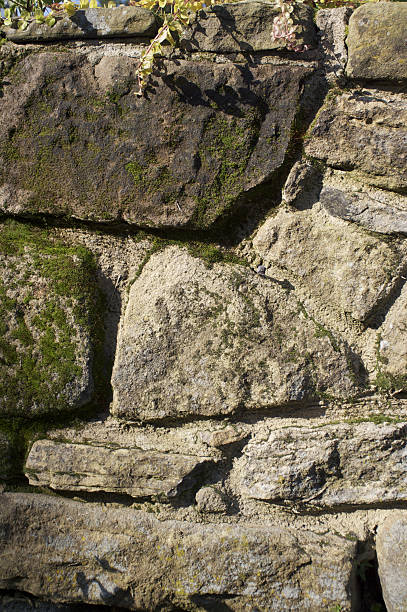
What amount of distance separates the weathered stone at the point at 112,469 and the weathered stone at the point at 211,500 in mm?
43

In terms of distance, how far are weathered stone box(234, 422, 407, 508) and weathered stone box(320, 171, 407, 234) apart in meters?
0.57

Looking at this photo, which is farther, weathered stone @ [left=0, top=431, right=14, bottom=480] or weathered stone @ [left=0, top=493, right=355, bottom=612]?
weathered stone @ [left=0, top=431, right=14, bottom=480]

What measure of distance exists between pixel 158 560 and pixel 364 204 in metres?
1.18

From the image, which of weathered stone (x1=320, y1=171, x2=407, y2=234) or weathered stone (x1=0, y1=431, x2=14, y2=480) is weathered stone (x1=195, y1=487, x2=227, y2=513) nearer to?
weathered stone (x1=0, y1=431, x2=14, y2=480)

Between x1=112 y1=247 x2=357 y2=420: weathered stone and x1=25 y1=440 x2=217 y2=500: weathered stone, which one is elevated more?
x1=112 y1=247 x2=357 y2=420: weathered stone

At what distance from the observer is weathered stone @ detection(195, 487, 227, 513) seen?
54.9 inches

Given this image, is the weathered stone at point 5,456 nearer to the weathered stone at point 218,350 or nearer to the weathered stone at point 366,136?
the weathered stone at point 218,350

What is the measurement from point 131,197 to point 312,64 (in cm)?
65

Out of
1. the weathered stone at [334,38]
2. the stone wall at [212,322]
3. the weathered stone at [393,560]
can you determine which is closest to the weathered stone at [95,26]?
the stone wall at [212,322]

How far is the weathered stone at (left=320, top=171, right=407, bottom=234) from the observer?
1359mm

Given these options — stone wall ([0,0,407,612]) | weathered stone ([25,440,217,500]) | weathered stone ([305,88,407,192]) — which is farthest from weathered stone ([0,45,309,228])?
weathered stone ([25,440,217,500])

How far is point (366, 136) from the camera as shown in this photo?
137 cm

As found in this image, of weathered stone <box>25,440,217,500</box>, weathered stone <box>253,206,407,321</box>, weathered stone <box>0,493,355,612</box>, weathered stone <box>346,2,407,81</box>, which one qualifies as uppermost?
weathered stone <box>346,2,407,81</box>

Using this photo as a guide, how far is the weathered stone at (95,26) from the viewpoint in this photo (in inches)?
56.0
